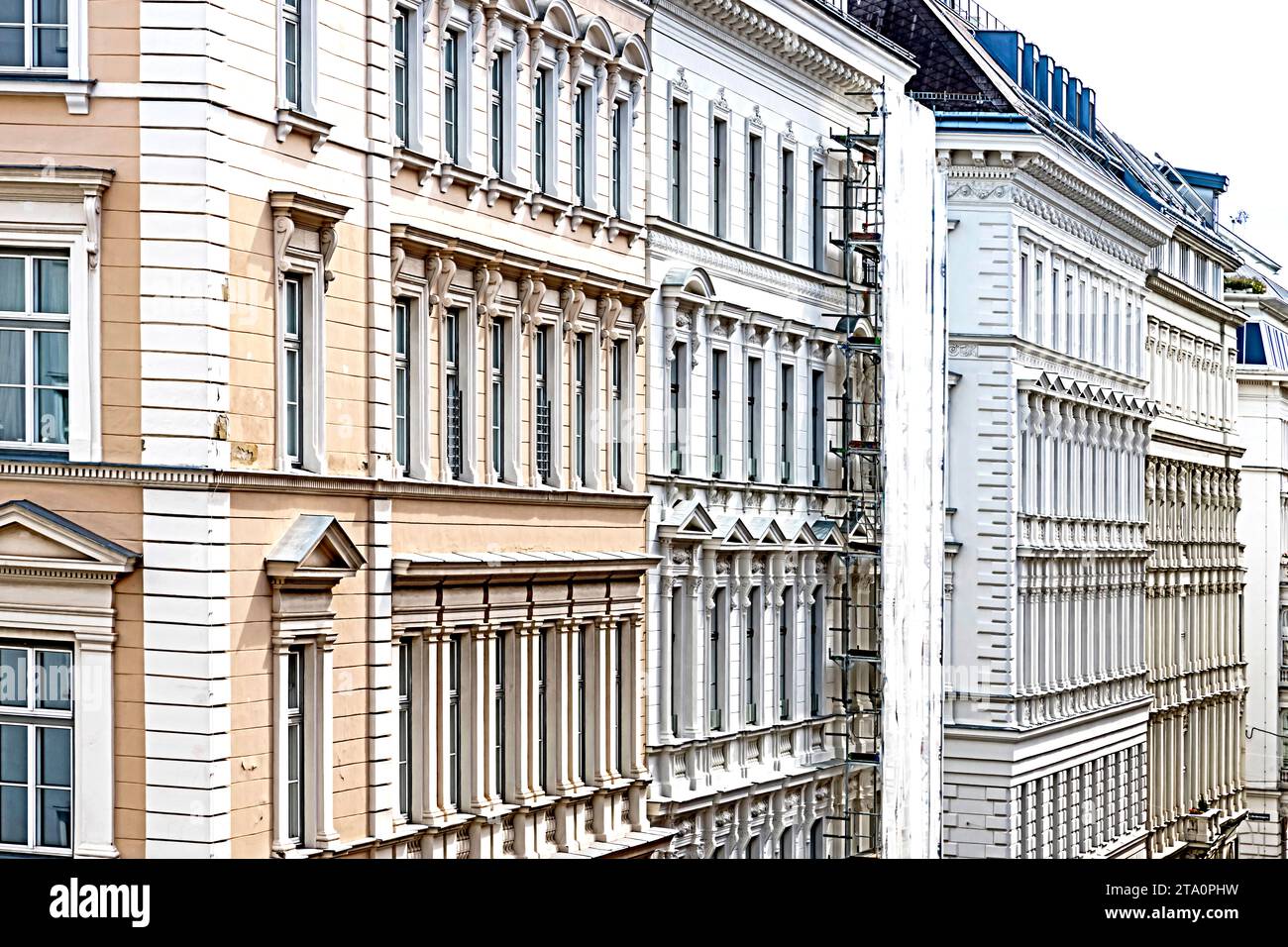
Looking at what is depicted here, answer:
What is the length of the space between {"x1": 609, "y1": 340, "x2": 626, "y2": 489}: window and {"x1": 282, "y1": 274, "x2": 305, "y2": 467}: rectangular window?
7886mm

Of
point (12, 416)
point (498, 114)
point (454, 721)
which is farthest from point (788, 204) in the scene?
point (12, 416)

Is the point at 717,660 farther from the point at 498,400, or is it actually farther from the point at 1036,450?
the point at 1036,450

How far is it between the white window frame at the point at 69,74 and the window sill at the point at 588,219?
8.37m

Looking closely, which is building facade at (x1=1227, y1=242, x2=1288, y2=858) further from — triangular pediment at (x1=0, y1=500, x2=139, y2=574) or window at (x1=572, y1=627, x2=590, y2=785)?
triangular pediment at (x1=0, y1=500, x2=139, y2=574)

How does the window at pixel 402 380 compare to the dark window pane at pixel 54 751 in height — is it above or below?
above

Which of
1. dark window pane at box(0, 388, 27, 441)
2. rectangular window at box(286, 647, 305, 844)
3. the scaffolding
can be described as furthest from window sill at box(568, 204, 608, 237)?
the scaffolding

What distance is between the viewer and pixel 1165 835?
5806 cm

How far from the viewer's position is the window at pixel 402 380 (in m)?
24.9

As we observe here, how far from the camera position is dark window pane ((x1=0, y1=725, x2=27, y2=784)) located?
21.0 metres

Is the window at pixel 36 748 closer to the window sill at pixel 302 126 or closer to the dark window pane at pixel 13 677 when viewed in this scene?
the dark window pane at pixel 13 677

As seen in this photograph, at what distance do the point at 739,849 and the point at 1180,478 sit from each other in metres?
28.0

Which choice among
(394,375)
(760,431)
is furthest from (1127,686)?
(394,375)

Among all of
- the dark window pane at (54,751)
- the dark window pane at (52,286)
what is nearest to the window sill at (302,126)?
the dark window pane at (52,286)

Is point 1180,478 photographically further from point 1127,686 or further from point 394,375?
point 394,375
